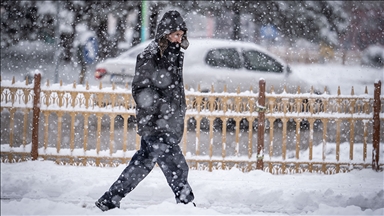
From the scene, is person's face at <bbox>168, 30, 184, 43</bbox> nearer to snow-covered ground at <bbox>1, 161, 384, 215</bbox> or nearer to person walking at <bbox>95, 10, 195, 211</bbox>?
person walking at <bbox>95, 10, 195, 211</bbox>

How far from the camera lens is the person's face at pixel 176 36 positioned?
387 centimetres

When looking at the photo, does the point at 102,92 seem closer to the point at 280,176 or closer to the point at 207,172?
the point at 207,172

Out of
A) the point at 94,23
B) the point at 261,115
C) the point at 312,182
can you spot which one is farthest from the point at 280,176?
the point at 94,23

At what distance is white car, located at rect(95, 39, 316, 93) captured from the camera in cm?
816

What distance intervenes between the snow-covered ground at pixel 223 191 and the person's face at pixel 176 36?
1.57 metres

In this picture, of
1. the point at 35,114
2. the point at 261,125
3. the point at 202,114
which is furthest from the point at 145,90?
the point at 35,114

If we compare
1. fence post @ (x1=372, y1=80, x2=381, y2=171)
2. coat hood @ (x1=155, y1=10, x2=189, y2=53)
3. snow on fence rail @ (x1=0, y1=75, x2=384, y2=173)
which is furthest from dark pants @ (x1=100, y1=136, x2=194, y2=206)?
fence post @ (x1=372, y1=80, x2=381, y2=171)

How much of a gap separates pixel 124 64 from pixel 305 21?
40.4 ft

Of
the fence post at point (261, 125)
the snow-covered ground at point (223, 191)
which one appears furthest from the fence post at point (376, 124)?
the fence post at point (261, 125)

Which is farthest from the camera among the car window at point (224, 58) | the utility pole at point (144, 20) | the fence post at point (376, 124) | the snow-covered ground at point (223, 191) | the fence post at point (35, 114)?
the utility pole at point (144, 20)

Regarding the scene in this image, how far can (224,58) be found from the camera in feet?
27.9

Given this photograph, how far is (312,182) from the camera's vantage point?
5488 millimetres

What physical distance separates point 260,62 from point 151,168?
17.2 ft

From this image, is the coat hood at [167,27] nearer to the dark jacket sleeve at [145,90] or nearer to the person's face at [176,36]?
the person's face at [176,36]
